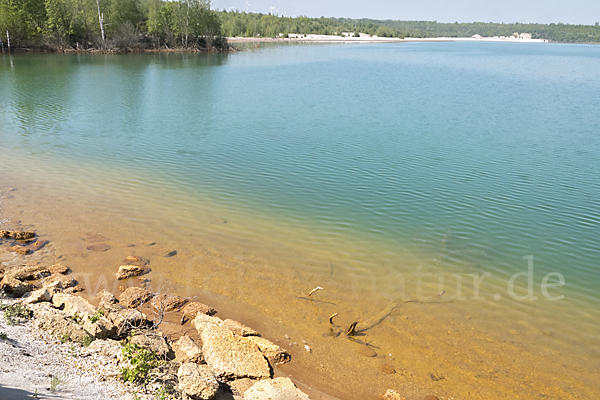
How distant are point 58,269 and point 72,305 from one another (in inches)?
113

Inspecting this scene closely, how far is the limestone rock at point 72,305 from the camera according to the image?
658cm

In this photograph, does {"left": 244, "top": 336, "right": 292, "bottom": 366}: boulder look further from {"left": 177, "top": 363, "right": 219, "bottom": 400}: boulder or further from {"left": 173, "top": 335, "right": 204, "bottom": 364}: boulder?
{"left": 177, "top": 363, "right": 219, "bottom": 400}: boulder

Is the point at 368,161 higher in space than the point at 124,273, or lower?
higher

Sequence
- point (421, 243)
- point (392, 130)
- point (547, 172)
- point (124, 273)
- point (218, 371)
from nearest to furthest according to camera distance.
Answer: point (218, 371), point (124, 273), point (421, 243), point (547, 172), point (392, 130)

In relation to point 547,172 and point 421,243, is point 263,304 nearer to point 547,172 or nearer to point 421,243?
point 421,243

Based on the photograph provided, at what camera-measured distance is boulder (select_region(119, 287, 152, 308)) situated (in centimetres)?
801

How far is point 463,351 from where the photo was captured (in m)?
7.51

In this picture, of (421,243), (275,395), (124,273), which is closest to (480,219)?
(421,243)

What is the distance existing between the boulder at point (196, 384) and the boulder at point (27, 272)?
17.1 feet

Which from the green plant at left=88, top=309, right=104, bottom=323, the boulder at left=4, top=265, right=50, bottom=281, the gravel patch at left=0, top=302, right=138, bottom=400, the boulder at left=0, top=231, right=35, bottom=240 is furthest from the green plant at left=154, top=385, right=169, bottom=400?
the boulder at left=0, top=231, right=35, bottom=240

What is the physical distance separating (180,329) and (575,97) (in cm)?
3425

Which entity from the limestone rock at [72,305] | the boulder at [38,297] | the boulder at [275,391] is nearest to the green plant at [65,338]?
the limestone rock at [72,305]

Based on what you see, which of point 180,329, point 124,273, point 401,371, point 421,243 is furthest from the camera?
point 421,243

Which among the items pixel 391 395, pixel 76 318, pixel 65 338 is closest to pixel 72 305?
pixel 76 318
